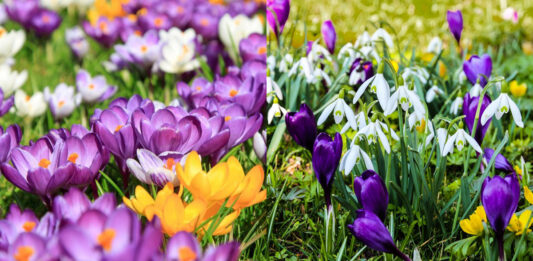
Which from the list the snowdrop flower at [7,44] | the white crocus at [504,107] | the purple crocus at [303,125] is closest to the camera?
the white crocus at [504,107]

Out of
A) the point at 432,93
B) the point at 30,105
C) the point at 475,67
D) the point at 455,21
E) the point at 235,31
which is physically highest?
the point at 455,21

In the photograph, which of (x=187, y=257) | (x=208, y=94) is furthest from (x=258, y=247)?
(x=208, y=94)

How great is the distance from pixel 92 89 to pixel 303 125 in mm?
980

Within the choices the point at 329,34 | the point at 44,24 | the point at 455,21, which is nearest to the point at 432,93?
the point at 455,21

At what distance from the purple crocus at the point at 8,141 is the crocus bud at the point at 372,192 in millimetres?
703

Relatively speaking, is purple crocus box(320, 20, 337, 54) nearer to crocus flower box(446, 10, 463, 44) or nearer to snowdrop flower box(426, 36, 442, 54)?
crocus flower box(446, 10, 463, 44)

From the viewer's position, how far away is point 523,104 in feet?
7.02

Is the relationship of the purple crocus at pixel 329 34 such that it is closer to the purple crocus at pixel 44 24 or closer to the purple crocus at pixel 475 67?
the purple crocus at pixel 475 67

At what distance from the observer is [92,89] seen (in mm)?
2082

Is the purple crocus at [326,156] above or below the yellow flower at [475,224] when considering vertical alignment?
above

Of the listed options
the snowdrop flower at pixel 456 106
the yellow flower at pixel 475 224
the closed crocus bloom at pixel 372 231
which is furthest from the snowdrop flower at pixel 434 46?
the closed crocus bloom at pixel 372 231

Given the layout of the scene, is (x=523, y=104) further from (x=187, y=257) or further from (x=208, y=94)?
(x=187, y=257)

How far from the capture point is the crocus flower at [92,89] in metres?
2.07

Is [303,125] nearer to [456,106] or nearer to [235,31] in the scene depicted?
[456,106]
